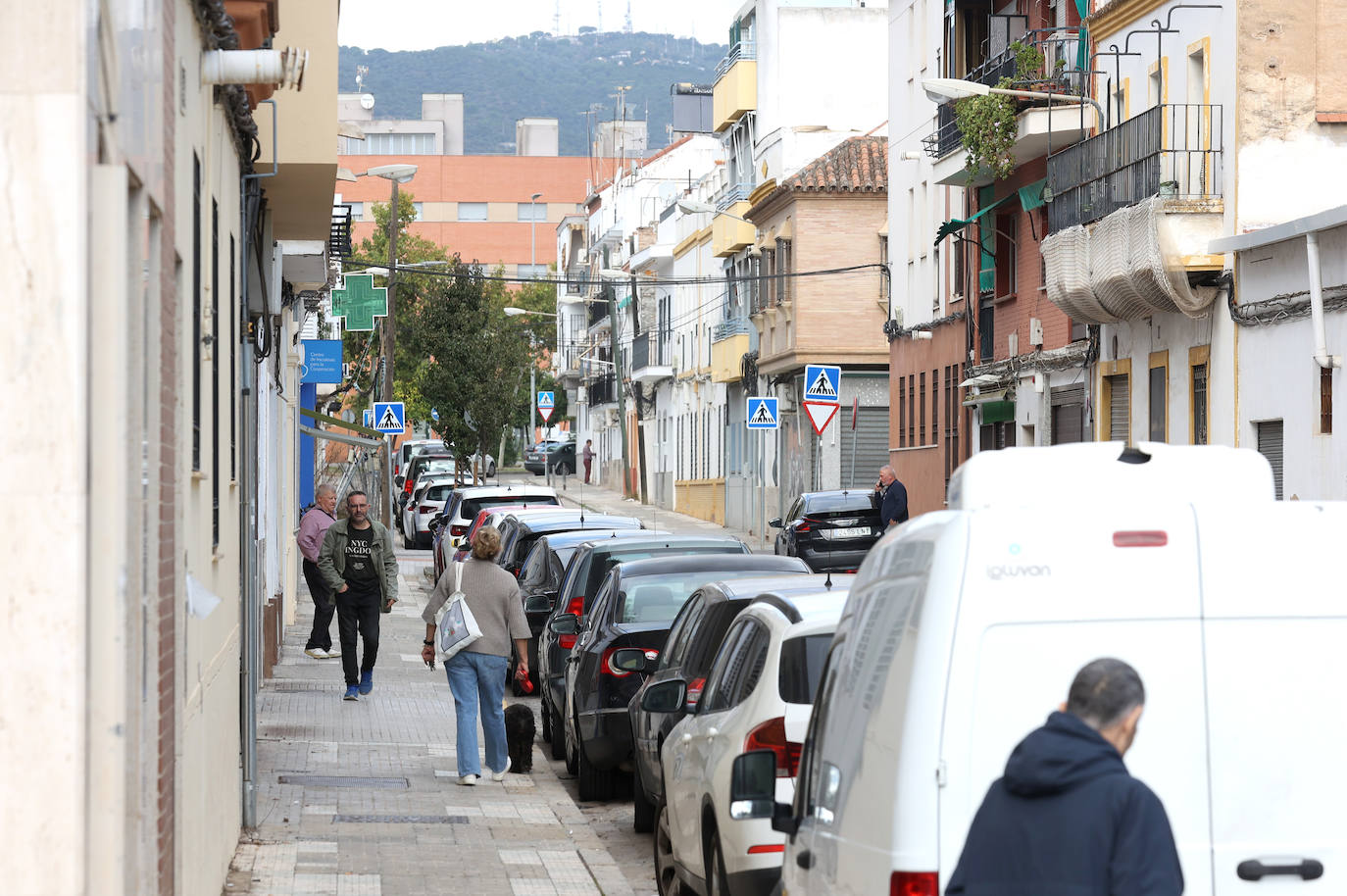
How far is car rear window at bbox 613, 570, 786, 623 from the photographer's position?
43.9 feet

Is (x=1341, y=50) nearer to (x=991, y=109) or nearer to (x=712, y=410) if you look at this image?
(x=991, y=109)

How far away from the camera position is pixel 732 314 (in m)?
57.0

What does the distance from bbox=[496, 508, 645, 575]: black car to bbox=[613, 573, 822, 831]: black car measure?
8846 mm

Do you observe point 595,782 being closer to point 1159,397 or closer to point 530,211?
point 1159,397

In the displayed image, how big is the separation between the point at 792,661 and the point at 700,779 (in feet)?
2.72

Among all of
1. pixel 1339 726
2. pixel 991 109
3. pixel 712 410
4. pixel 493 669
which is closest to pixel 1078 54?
pixel 991 109

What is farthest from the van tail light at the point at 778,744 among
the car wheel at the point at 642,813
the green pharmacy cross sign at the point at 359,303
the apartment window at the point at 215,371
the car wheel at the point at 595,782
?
the green pharmacy cross sign at the point at 359,303

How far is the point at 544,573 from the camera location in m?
19.0

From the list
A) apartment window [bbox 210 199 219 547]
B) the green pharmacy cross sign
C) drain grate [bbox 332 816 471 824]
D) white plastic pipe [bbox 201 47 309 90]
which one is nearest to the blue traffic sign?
the green pharmacy cross sign

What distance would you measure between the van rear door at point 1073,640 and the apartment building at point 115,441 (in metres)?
2.17

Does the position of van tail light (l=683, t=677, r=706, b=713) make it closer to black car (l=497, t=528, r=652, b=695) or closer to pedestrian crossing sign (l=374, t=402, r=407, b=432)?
black car (l=497, t=528, r=652, b=695)

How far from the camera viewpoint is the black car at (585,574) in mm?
15758

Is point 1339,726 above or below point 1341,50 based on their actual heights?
below

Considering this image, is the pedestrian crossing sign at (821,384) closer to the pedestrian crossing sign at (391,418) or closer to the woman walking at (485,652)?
the woman walking at (485,652)
